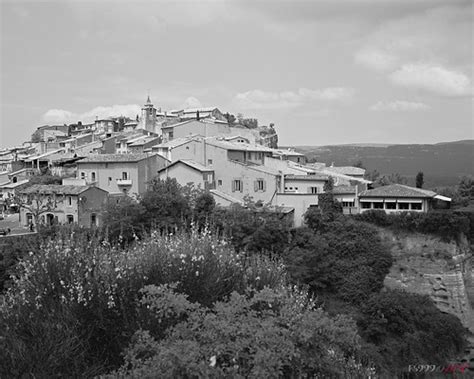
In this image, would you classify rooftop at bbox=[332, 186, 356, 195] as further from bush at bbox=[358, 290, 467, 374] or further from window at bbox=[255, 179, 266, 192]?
bush at bbox=[358, 290, 467, 374]

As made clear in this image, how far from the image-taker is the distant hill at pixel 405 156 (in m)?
119

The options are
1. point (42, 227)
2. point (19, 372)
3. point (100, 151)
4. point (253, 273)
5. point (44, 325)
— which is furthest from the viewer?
point (100, 151)

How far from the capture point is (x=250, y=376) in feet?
27.1

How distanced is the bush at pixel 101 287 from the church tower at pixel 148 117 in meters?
57.5

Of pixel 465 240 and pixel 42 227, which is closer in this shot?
pixel 42 227

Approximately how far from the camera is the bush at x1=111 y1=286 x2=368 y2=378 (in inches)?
331

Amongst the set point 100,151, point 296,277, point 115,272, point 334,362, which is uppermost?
point 100,151

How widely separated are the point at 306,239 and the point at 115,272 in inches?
888

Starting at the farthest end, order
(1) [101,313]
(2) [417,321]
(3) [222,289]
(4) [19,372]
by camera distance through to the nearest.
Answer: (2) [417,321] < (3) [222,289] < (1) [101,313] < (4) [19,372]

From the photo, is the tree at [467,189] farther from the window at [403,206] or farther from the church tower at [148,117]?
the church tower at [148,117]

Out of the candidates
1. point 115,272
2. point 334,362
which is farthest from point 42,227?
point 334,362

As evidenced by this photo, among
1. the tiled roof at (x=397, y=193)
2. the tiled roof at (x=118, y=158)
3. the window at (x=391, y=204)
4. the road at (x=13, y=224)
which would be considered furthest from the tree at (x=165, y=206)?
the window at (x=391, y=204)

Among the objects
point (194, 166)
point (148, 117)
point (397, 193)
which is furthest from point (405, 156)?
point (194, 166)

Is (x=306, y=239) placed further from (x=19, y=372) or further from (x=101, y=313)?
(x=19, y=372)
